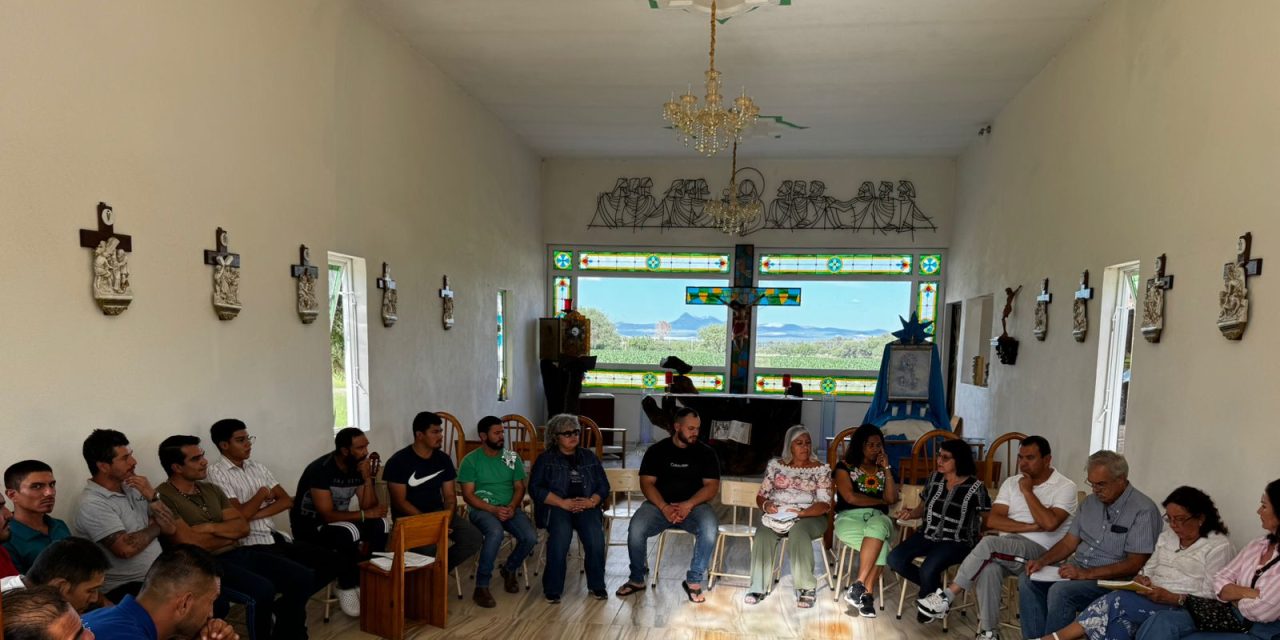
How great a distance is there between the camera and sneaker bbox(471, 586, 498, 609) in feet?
13.1

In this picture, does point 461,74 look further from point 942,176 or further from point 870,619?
point 942,176

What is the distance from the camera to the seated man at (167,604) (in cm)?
202

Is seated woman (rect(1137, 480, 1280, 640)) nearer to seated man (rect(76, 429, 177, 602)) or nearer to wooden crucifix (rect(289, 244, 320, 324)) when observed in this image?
seated man (rect(76, 429, 177, 602))

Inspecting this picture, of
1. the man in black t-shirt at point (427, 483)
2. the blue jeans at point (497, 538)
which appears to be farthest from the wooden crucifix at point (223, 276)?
the blue jeans at point (497, 538)

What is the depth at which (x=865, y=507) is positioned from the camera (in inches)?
168

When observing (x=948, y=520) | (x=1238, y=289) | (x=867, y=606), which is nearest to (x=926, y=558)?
(x=948, y=520)

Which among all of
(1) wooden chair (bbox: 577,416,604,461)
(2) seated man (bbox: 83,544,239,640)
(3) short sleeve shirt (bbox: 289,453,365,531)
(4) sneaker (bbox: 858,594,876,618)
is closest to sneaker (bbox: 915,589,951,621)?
(4) sneaker (bbox: 858,594,876,618)

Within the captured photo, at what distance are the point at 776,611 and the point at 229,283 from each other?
3387mm

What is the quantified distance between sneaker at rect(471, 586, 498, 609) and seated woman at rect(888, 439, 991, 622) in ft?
7.30

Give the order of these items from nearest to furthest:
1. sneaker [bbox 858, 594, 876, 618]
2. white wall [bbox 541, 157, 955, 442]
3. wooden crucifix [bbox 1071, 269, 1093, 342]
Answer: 1. sneaker [bbox 858, 594, 876, 618]
2. wooden crucifix [bbox 1071, 269, 1093, 342]
3. white wall [bbox 541, 157, 955, 442]

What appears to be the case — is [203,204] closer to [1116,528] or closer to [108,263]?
[108,263]

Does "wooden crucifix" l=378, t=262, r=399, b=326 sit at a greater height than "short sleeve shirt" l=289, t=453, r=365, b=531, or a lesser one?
greater

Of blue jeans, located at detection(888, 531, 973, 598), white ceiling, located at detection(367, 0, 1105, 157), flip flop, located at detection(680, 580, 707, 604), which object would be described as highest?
white ceiling, located at detection(367, 0, 1105, 157)

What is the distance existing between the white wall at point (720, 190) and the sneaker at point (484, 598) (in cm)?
562
